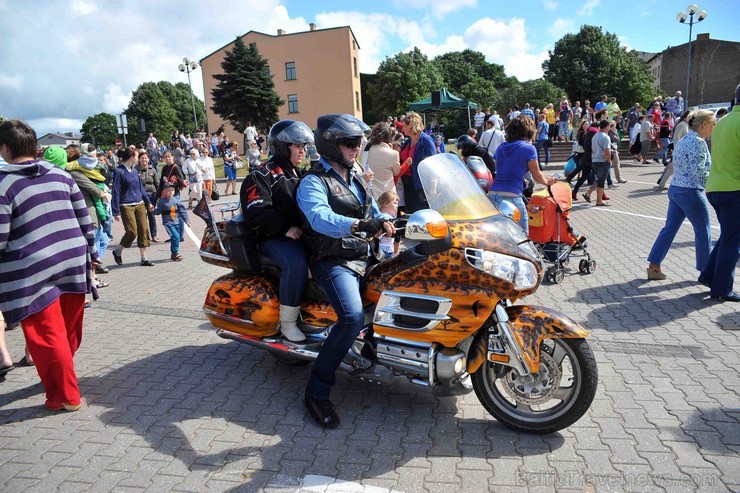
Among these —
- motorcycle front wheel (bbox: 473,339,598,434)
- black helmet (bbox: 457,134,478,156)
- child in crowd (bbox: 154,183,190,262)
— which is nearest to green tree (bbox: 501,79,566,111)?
black helmet (bbox: 457,134,478,156)

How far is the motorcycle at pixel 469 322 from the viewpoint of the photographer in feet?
10.0

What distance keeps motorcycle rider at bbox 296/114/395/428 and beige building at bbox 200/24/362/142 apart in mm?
53308

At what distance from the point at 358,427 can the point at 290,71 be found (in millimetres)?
58239

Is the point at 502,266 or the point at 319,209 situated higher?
the point at 319,209

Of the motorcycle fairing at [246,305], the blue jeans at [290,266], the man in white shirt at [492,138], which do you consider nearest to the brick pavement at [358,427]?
the motorcycle fairing at [246,305]

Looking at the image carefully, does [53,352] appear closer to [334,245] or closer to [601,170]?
[334,245]

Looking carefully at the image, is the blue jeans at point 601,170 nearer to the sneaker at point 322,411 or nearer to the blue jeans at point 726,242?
the blue jeans at point 726,242

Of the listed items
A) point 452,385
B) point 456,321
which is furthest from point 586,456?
point 456,321

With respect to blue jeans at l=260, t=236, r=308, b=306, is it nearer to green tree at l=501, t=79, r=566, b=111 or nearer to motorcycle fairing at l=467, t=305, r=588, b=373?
motorcycle fairing at l=467, t=305, r=588, b=373

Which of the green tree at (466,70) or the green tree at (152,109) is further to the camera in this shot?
the green tree at (152,109)

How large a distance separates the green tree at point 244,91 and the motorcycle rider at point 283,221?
1756 inches

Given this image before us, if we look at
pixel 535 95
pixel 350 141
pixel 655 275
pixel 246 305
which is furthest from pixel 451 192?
pixel 535 95

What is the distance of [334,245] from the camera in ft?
11.4

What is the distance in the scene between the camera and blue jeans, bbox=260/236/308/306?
3660mm
